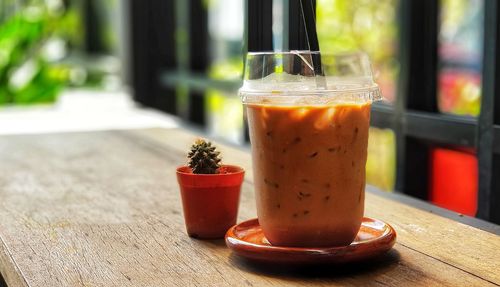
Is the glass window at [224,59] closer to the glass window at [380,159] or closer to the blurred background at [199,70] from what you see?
the blurred background at [199,70]

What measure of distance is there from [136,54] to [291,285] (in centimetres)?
341

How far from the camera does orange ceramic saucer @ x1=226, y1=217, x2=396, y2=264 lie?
992 millimetres

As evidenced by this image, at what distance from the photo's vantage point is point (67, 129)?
271 cm

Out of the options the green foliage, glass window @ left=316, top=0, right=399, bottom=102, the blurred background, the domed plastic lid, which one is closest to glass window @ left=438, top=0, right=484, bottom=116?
the blurred background

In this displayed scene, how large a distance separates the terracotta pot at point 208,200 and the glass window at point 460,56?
73.0 inches

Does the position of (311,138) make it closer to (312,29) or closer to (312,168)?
(312,168)

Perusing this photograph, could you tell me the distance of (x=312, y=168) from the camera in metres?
0.99

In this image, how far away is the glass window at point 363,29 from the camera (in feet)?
11.3

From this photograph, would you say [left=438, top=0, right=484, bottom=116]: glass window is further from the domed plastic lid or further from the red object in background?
the domed plastic lid

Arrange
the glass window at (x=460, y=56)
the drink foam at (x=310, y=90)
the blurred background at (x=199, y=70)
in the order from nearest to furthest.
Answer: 1. the drink foam at (x=310, y=90)
2. the blurred background at (x=199, y=70)
3. the glass window at (x=460, y=56)

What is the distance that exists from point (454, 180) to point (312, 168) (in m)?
1.49

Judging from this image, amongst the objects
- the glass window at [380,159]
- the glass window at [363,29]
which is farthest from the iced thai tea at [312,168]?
the glass window at [363,29]

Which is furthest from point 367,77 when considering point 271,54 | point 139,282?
point 139,282

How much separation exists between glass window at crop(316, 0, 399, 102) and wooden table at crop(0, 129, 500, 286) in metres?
1.69
